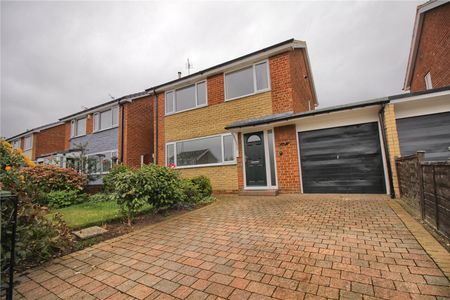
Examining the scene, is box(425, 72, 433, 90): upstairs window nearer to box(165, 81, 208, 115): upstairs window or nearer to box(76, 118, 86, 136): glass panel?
box(165, 81, 208, 115): upstairs window

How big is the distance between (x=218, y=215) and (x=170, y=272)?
2.84m

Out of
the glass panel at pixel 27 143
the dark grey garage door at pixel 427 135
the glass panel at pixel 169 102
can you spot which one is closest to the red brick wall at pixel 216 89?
the glass panel at pixel 169 102

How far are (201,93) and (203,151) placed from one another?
320cm

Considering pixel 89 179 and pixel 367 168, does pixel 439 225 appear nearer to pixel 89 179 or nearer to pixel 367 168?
pixel 367 168

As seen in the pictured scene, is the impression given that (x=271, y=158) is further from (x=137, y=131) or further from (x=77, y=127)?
(x=77, y=127)

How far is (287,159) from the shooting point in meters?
7.93

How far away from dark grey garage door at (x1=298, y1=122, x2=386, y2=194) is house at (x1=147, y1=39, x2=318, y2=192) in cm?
55

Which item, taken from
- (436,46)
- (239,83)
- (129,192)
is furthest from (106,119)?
(436,46)

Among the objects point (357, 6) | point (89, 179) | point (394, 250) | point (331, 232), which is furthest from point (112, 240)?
point (357, 6)

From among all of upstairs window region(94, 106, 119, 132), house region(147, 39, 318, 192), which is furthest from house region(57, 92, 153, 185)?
house region(147, 39, 318, 192)

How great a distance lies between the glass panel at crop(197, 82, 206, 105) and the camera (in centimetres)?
1074

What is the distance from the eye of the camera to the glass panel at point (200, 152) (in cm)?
990

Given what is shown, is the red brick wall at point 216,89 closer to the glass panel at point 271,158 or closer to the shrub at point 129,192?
the glass panel at point 271,158

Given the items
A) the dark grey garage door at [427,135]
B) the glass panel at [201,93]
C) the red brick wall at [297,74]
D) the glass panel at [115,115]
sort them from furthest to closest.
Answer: the glass panel at [115,115], the glass panel at [201,93], the red brick wall at [297,74], the dark grey garage door at [427,135]
